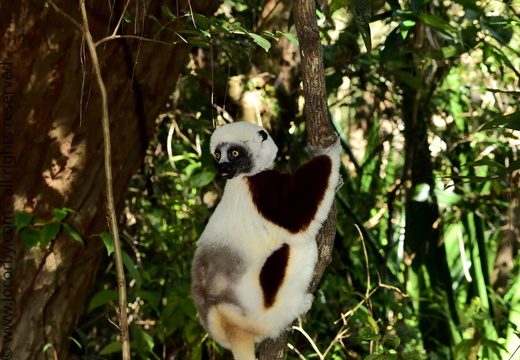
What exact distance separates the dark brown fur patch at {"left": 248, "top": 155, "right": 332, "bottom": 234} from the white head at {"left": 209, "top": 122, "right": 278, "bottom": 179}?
0.23 feet

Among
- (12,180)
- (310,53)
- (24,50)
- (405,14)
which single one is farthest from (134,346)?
(405,14)

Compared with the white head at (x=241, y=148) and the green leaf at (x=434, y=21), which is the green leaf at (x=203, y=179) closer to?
the white head at (x=241, y=148)

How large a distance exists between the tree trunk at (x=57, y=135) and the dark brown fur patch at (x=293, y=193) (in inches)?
40.3

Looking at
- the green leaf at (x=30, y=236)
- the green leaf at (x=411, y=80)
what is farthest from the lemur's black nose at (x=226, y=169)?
the green leaf at (x=411, y=80)

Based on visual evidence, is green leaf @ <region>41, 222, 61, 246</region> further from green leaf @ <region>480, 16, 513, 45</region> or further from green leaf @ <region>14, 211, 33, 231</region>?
green leaf @ <region>480, 16, 513, 45</region>

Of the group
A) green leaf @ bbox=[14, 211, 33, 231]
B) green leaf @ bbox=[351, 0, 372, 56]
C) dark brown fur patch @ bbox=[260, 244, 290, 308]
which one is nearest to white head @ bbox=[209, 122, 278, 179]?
dark brown fur patch @ bbox=[260, 244, 290, 308]

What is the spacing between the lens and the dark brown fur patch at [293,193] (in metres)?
2.60

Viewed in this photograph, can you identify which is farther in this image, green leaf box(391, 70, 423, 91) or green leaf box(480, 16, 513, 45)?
green leaf box(391, 70, 423, 91)

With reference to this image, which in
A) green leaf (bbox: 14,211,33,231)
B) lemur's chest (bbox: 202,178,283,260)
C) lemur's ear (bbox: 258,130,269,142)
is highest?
lemur's ear (bbox: 258,130,269,142)

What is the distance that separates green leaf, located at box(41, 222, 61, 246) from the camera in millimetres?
2857

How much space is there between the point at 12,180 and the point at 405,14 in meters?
2.24

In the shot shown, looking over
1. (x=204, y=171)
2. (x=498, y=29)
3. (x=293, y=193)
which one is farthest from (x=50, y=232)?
(x=498, y=29)

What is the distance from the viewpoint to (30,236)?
9.43 ft

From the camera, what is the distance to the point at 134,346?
3447 mm
